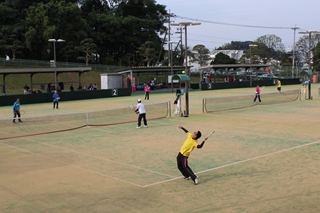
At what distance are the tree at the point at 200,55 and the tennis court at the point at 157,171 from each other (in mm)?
90465

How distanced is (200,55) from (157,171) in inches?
3992

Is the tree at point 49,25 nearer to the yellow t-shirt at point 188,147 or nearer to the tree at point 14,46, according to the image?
the tree at point 14,46

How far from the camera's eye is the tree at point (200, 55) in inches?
4370

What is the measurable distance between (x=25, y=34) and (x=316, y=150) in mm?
70779

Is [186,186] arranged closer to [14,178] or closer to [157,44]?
[14,178]

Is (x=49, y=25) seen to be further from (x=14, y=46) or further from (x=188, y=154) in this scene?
(x=188, y=154)

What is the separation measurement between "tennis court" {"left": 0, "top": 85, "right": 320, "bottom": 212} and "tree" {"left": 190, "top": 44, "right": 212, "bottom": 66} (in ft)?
297

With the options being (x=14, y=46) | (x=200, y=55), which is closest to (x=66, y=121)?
(x=14, y=46)

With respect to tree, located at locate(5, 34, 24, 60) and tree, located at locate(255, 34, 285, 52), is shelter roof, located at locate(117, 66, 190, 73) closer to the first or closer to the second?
tree, located at locate(5, 34, 24, 60)

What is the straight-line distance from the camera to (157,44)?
9325 cm

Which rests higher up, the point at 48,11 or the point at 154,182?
the point at 48,11

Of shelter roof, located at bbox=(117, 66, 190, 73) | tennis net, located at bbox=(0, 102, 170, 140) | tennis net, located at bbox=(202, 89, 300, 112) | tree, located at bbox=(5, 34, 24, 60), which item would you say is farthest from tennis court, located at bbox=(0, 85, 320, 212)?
tree, located at bbox=(5, 34, 24, 60)

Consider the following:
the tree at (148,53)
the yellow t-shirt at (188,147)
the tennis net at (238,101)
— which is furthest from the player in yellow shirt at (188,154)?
the tree at (148,53)

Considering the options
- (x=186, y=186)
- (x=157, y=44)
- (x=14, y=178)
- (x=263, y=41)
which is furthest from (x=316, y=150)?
(x=263, y=41)
